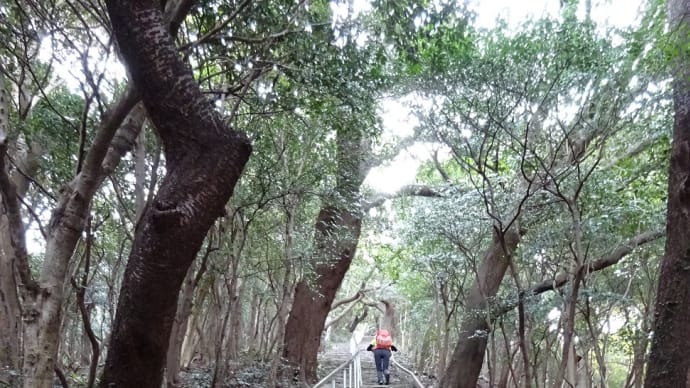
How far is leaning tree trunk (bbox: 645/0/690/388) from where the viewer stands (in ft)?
13.1

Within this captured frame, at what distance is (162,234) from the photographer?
6.72 ft

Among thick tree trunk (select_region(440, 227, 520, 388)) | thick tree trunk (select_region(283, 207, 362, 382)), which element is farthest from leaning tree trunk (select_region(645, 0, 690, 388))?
thick tree trunk (select_region(283, 207, 362, 382))

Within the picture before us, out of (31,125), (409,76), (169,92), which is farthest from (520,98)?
(31,125)

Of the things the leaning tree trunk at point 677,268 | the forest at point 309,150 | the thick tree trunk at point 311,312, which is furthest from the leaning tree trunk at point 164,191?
the thick tree trunk at point 311,312

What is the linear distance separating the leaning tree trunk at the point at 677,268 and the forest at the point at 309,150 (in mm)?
16

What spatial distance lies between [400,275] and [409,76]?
39.0 feet

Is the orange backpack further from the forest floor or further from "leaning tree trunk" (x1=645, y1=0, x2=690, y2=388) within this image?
"leaning tree trunk" (x1=645, y1=0, x2=690, y2=388)

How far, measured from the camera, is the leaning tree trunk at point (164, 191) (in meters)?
2.07

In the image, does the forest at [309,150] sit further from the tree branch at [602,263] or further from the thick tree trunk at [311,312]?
the thick tree trunk at [311,312]

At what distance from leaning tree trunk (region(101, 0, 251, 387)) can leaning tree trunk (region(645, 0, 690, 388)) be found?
148 inches

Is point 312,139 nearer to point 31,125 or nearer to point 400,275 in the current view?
point 31,125

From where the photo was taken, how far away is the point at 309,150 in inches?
282

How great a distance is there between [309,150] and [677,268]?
464 cm

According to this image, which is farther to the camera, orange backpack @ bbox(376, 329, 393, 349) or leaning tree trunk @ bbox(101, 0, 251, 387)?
orange backpack @ bbox(376, 329, 393, 349)
